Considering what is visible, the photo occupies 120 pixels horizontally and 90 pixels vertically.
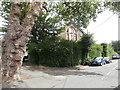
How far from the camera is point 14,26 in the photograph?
774 centimetres

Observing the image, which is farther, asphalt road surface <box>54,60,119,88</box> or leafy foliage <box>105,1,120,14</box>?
leafy foliage <box>105,1,120,14</box>

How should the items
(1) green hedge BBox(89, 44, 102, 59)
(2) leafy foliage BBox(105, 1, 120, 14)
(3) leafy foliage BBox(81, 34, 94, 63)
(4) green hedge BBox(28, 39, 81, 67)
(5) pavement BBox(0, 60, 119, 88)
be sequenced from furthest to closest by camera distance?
(1) green hedge BBox(89, 44, 102, 59), (3) leafy foliage BBox(81, 34, 94, 63), (4) green hedge BBox(28, 39, 81, 67), (2) leafy foliage BBox(105, 1, 120, 14), (5) pavement BBox(0, 60, 119, 88)

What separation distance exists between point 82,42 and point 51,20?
5.76 m

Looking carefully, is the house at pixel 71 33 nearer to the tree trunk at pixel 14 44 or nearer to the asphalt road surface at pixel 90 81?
the asphalt road surface at pixel 90 81

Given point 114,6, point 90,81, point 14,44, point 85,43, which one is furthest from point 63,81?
point 85,43

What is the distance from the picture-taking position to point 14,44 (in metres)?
7.51

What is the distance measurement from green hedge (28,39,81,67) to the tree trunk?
9.66m

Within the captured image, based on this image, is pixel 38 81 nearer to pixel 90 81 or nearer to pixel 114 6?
pixel 90 81

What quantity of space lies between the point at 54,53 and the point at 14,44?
33.3 ft

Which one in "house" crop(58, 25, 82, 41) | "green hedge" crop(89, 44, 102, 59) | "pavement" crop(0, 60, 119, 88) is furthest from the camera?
"house" crop(58, 25, 82, 41)

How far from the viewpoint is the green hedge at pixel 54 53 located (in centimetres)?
1739

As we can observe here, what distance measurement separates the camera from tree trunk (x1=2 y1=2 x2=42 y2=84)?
7.39m

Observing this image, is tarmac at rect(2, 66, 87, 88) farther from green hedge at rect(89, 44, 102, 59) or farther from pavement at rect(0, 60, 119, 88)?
green hedge at rect(89, 44, 102, 59)

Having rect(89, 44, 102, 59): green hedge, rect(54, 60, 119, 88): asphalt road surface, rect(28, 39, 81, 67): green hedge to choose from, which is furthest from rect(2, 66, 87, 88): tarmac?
rect(89, 44, 102, 59): green hedge
